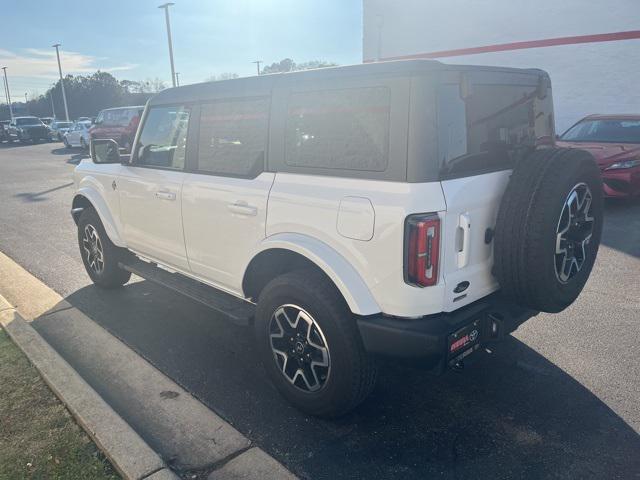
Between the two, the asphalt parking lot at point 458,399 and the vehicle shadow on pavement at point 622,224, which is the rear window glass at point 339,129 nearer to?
the asphalt parking lot at point 458,399

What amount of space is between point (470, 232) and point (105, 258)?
150 inches

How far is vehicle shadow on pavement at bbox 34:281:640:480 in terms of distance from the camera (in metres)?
2.74

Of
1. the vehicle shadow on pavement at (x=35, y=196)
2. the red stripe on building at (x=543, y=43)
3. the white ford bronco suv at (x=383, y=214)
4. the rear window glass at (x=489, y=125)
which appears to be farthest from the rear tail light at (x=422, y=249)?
the red stripe on building at (x=543, y=43)

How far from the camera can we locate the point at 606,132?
30.0ft

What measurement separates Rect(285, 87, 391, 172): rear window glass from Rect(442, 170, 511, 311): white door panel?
0.43 m

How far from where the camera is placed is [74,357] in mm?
4020

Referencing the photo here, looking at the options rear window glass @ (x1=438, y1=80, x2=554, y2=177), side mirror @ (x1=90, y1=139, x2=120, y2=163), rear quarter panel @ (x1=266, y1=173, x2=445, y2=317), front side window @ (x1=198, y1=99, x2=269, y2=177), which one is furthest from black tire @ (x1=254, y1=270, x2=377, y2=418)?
side mirror @ (x1=90, y1=139, x2=120, y2=163)

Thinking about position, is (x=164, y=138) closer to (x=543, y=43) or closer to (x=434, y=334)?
(x=434, y=334)

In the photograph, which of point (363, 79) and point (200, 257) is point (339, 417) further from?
point (363, 79)

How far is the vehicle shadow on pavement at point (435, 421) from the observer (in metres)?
2.74

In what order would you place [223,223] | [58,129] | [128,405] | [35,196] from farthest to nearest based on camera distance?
[58,129]
[35,196]
[223,223]
[128,405]

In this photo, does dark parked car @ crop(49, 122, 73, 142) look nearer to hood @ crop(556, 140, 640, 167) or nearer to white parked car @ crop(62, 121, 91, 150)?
white parked car @ crop(62, 121, 91, 150)

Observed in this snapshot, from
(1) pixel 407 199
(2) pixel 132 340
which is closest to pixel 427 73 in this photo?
(1) pixel 407 199

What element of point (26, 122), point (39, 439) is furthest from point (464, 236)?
point (26, 122)
